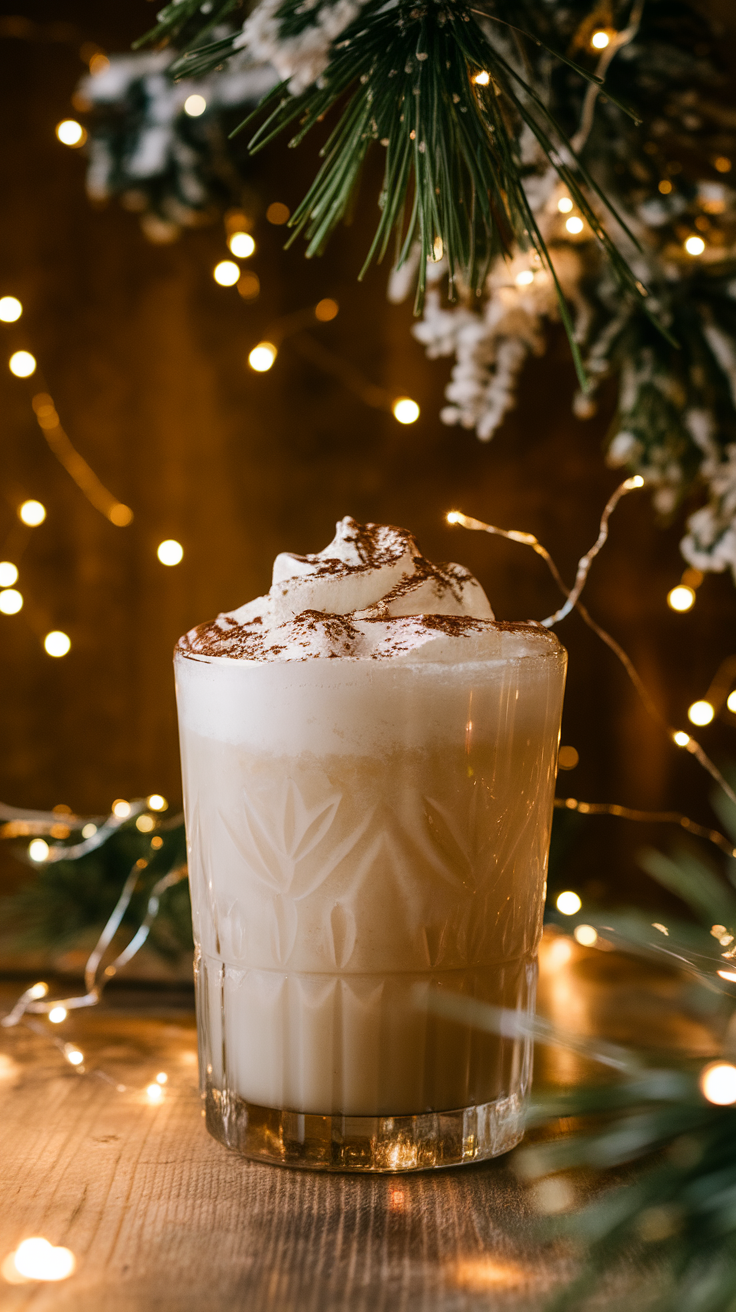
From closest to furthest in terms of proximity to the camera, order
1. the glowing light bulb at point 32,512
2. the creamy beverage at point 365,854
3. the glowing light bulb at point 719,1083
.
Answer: the glowing light bulb at point 719,1083 → the creamy beverage at point 365,854 → the glowing light bulb at point 32,512

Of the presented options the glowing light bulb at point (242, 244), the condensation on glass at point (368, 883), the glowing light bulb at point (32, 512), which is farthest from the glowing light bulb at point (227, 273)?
the condensation on glass at point (368, 883)

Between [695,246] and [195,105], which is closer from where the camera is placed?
[695,246]

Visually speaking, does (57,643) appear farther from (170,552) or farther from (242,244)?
(242,244)

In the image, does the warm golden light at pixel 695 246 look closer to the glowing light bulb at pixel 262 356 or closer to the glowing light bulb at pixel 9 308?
the glowing light bulb at pixel 262 356

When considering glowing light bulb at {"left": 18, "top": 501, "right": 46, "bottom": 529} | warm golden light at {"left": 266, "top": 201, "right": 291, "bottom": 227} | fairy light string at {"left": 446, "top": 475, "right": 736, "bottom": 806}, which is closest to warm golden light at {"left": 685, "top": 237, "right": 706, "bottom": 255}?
fairy light string at {"left": 446, "top": 475, "right": 736, "bottom": 806}

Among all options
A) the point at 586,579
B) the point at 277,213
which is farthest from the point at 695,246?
the point at 277,213

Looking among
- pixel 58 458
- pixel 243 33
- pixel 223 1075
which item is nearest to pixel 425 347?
pixel 58 458
